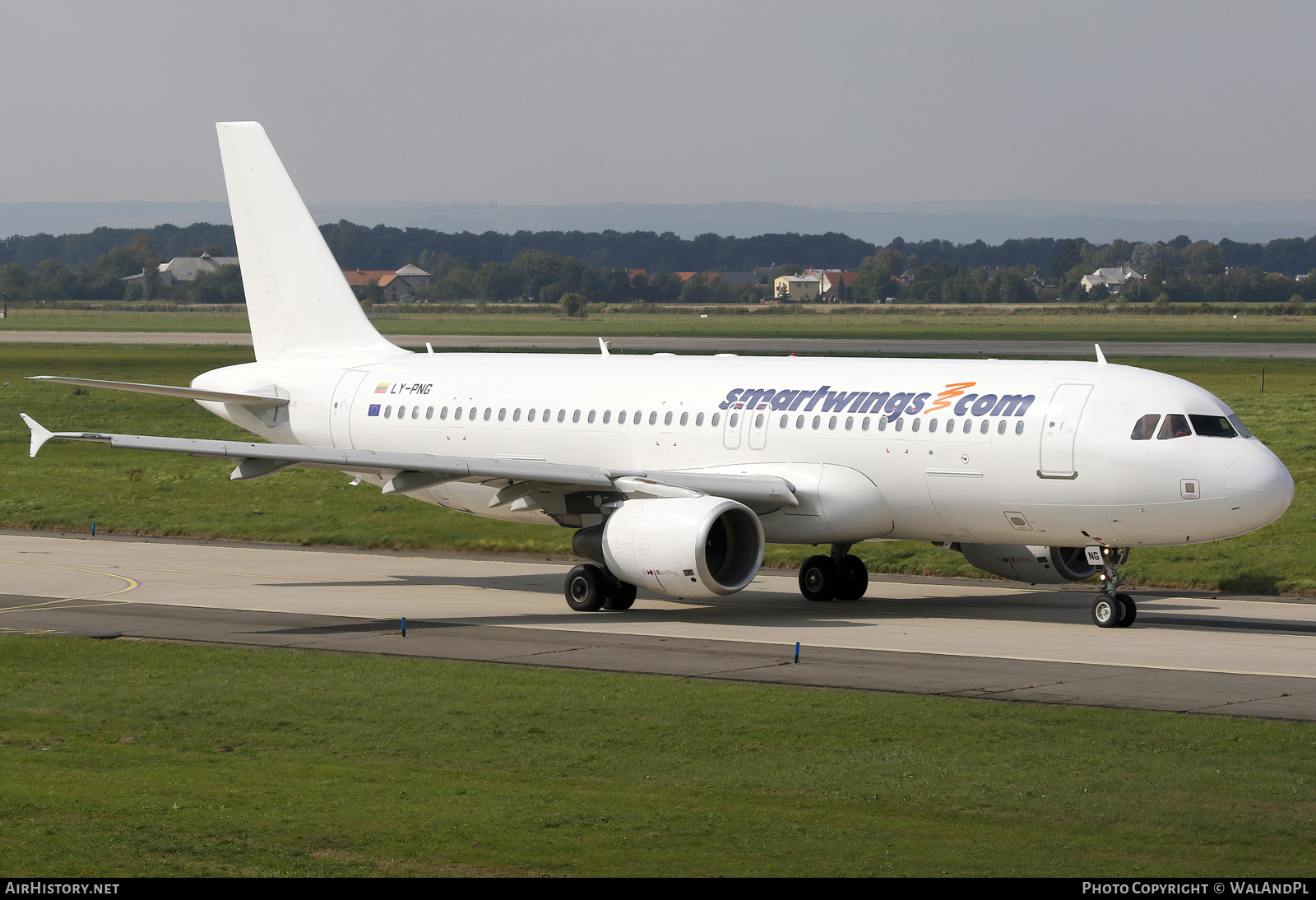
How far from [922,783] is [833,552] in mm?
16420

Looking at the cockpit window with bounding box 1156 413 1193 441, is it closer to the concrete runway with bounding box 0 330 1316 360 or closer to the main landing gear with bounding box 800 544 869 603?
the main landing gear with bounding box 800 544 869 603

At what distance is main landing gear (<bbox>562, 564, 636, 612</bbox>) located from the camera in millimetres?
31219

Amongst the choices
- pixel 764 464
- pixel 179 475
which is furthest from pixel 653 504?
pixel 179 475

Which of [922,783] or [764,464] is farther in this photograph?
[764,464]

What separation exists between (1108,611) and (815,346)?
3572 inches

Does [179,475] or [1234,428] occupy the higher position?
[1234,428]

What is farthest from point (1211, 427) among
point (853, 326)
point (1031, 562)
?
point (853, 326)

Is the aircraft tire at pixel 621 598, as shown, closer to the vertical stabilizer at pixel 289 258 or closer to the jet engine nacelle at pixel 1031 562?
the jet engine nacelle at pixel 1031 562

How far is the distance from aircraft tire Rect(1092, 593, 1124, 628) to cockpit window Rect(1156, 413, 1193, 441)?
3.16 metres

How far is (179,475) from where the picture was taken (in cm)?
5156

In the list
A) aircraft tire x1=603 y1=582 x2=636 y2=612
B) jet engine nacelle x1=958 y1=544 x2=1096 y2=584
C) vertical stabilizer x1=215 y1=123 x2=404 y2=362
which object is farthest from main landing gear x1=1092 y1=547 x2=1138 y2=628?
vertical stabilizer x1=215 y1=123 x2=404 y2=362
